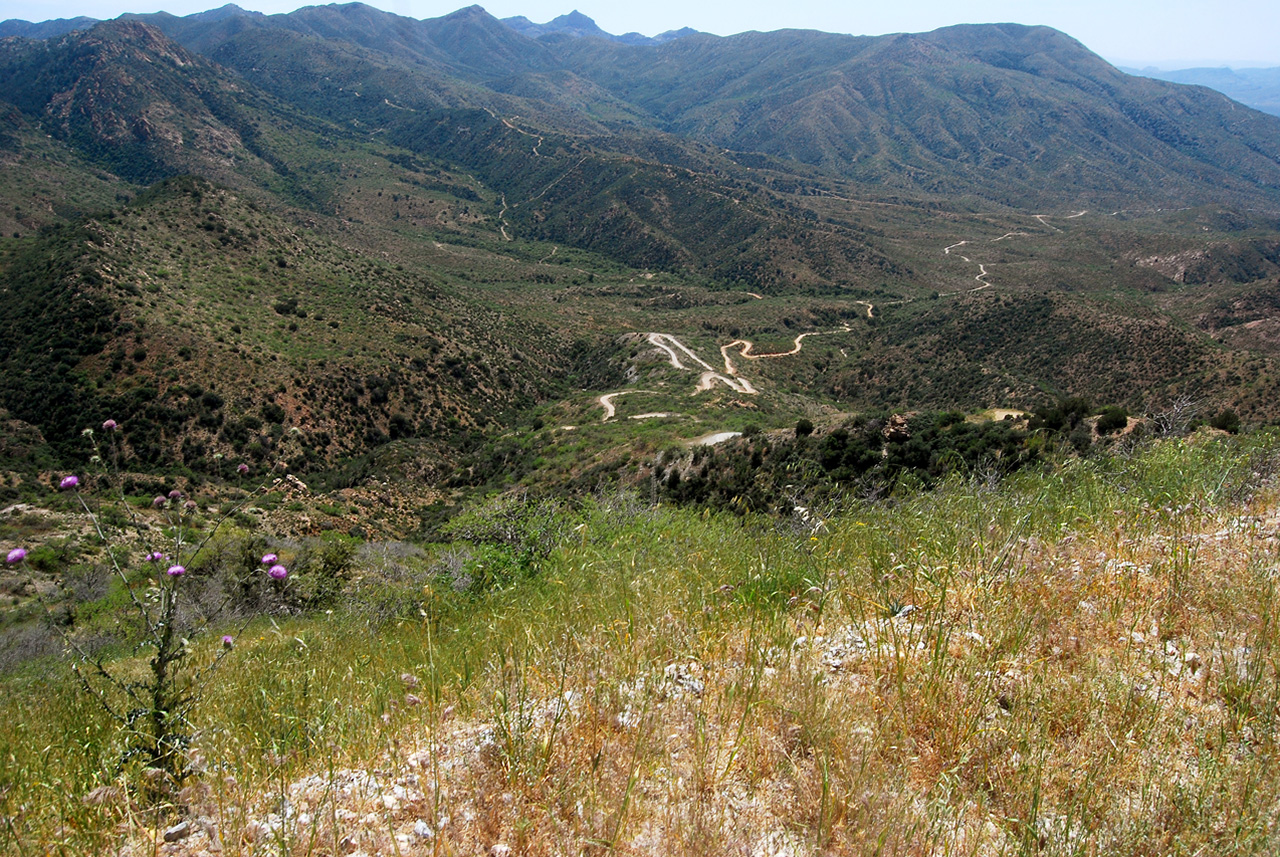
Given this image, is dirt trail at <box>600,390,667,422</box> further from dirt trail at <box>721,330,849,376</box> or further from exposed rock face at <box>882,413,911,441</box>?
exposed rock face at <box>882,413,911,441</box>

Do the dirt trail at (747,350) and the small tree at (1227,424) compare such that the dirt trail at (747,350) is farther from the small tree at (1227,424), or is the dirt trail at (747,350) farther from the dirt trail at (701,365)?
the small tree at (1227,424)

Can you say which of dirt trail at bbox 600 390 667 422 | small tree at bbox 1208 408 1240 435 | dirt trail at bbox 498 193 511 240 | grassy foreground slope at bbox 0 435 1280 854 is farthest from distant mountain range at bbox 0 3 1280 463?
small tree at bbox 1208 408 1240 435

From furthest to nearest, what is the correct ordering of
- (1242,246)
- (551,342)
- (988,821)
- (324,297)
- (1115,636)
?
(1242,246) < (551,342) < (324,297) < (1115,636) < (988,821)

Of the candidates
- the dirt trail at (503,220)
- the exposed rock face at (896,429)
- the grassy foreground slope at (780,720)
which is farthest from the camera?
the dirt trail at (503,220)

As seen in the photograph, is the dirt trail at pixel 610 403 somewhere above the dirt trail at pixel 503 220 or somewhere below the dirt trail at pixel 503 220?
below

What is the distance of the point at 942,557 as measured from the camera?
14.2ft

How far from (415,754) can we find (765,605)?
238 centimetres

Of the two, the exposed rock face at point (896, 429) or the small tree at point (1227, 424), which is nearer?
the small tree at point (1227, 424)

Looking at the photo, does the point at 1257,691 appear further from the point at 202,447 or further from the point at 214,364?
the point at 214,364

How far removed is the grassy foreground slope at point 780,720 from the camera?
2402 millimetres

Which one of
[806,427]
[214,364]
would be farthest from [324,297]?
[806,427]

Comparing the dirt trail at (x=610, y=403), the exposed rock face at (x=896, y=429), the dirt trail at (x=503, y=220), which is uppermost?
the dirt trail at (x=503, y=220)

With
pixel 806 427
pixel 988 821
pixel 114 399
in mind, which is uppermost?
pixel 988 821

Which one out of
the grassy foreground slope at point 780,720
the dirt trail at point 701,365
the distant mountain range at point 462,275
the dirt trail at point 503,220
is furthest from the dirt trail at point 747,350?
Result: the dirt trail at point 503,220
